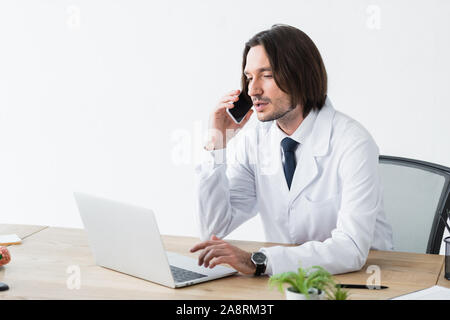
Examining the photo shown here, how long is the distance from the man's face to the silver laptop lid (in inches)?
25.4

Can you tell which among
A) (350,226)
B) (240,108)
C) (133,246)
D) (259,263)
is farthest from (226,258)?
(240,108)

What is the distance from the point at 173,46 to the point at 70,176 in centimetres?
110

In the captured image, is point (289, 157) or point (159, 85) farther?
point (159, 85)

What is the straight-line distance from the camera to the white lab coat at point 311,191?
5.77 ft

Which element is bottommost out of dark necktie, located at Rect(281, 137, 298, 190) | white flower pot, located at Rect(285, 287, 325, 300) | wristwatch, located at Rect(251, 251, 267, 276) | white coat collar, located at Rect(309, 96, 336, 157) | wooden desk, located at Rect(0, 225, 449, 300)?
wooden desk, located at Rect(0, 225, 449, 300)

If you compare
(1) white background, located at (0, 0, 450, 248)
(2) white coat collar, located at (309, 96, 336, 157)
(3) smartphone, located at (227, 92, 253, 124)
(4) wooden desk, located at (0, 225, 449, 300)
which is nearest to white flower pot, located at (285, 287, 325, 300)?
(4) wooden desk, located at (0, 225, 449, 300)

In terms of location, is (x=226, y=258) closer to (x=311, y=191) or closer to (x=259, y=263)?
(x=259, y=263)

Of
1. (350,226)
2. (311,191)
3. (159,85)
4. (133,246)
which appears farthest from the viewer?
(159,85)

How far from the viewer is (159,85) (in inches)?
149

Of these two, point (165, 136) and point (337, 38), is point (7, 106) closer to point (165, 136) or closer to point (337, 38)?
point (165, 136)

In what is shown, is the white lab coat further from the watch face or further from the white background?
the white background

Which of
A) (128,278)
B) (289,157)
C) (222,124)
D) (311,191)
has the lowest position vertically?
(128,278)

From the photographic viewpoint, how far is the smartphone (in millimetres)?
2148

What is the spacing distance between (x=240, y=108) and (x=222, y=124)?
0.28 ft
